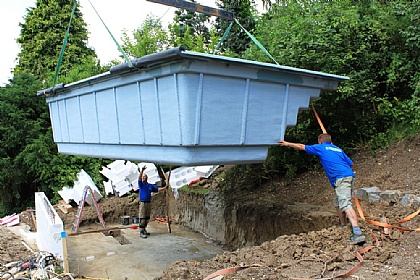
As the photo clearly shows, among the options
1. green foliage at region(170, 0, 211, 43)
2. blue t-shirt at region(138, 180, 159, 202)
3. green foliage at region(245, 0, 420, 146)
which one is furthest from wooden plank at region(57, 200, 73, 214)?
green foliage at region(170, 0, 211, 43)

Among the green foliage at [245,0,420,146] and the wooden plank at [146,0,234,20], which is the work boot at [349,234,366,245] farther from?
the wooden plank at [146,0,234,20]

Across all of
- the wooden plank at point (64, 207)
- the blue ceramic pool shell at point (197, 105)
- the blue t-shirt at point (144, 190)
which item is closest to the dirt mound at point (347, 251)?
the blue ceramic pool shell at point (197, 105)

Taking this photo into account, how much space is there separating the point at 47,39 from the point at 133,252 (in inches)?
692

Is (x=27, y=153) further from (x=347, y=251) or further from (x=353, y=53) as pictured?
(x=347, y=251)

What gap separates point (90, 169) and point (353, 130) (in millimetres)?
10199

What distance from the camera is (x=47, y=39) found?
23.0 metres

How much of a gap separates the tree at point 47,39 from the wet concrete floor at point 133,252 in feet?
47.8

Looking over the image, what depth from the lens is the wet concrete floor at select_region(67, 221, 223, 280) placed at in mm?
8188

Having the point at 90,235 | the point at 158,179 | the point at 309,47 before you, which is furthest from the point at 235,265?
the point at 158,179

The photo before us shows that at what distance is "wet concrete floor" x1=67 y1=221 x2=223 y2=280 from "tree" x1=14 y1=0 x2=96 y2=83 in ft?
47.8

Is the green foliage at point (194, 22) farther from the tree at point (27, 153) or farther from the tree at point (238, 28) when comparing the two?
the tree at point (27, 153)

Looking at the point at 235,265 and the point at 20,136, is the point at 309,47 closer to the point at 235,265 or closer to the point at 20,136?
the point at 235,265

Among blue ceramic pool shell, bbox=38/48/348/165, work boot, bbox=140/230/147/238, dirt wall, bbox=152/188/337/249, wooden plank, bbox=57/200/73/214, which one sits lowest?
wooden plank, bbox=57/200/73/214

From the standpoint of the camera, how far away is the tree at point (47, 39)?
23.1m
